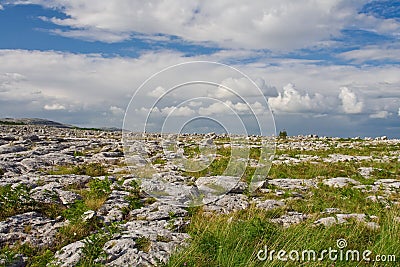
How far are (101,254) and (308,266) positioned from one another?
172 inches

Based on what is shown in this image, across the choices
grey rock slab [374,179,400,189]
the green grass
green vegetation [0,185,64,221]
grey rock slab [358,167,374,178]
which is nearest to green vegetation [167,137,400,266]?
the green grass

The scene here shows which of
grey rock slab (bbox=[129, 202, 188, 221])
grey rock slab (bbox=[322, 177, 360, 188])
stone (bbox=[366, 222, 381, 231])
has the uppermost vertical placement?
grey rock slab (bbox=[322, 177, 360, 188])

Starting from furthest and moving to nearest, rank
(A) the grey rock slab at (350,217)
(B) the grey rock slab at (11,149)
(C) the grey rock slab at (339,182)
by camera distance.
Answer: (B) the grey rock slab at (11,149)
(C) the grey rock slab at (339,182)
(A) the grey rock slab at (350,217)

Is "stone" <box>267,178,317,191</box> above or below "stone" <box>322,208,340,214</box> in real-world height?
above

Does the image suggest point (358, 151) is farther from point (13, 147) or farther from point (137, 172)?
point (13, 147)

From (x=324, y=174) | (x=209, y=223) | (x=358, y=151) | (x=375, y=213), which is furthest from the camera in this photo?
(x=358, y=151)

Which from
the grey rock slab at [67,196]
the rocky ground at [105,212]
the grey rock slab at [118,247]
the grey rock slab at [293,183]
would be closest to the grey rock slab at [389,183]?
the rocky ground at [105,212]

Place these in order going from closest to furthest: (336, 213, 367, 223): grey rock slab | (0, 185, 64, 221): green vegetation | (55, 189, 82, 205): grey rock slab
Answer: (0, 185, 64, 221): green vegetation, (336, 213, 367, 223): grey rock slab, (55, 189, 82, 205): grey rock slab

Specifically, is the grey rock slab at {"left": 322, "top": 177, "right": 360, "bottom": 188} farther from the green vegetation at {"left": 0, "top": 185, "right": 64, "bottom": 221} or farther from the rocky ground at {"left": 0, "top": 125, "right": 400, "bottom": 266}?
the green vegetation at {"left": 0, "top": 185, "right": 64, "bottom": 221}

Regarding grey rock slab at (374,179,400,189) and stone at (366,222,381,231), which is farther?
grey rock slab at (374,179,400,189)

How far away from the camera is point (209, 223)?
1078cm

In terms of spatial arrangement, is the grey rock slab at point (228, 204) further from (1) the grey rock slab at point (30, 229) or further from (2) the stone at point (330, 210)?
(1) the grey rock slab at point (30, 229)

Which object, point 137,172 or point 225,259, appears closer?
point 225,259

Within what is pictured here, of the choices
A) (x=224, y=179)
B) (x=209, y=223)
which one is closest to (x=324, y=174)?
(x=224, y=179)
